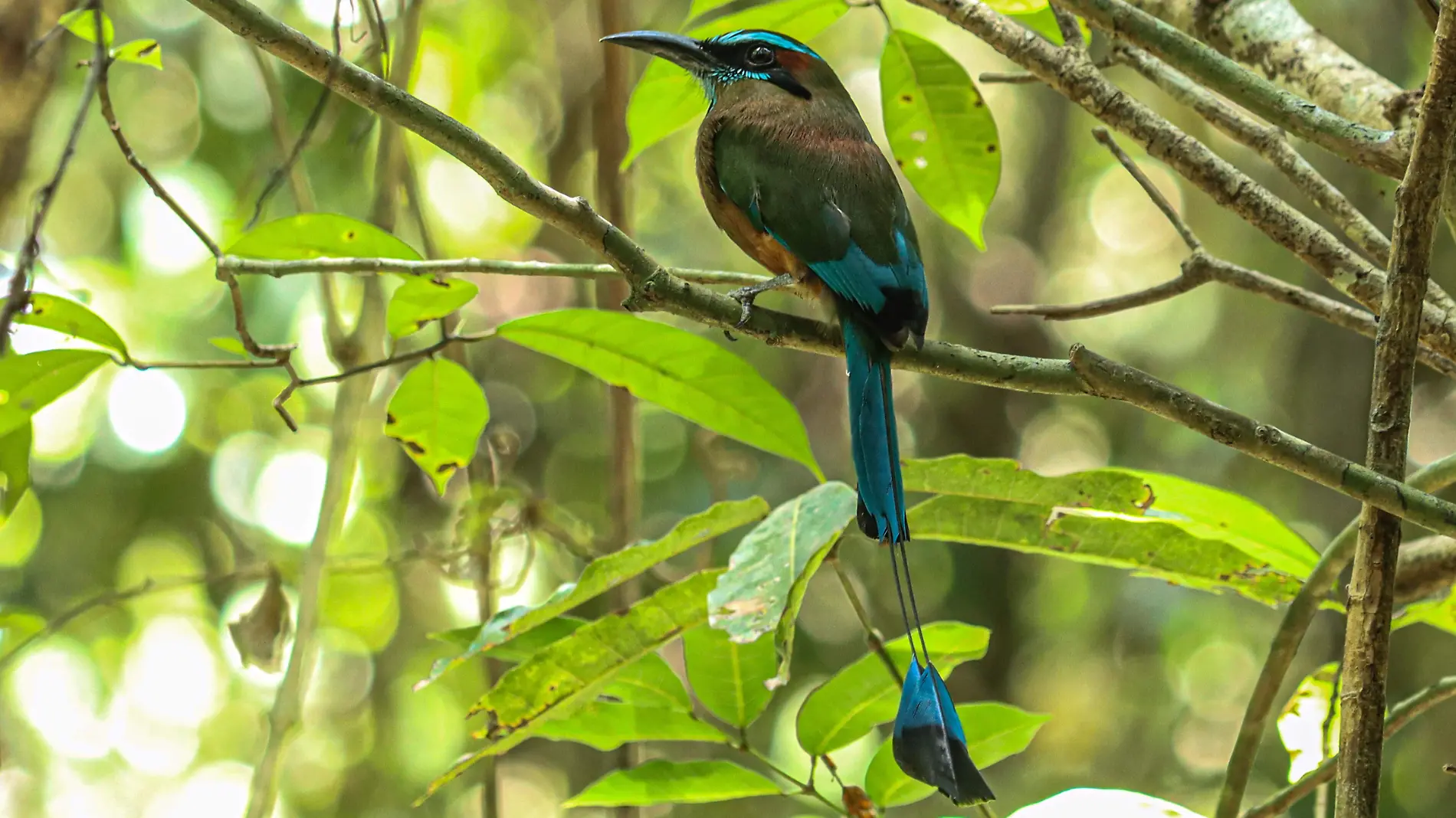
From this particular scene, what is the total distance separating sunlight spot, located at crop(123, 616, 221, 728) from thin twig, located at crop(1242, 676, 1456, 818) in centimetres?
473

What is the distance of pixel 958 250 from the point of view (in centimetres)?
474

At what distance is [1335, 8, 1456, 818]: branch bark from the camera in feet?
3.33

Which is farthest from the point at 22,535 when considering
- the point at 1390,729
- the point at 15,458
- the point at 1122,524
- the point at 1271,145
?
the point at 1390,729

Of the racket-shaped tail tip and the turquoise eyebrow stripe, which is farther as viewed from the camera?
the turquoise eyebrow stripe

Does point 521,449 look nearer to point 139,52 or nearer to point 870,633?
point 139,52

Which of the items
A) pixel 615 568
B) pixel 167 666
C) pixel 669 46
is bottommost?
pixel 615 568

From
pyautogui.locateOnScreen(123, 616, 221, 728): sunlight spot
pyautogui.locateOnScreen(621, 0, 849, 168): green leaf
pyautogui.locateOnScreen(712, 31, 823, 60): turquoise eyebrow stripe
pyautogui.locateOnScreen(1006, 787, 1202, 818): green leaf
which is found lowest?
pyautogui.locateOnScreen(1006, 787, 1202, 818): green leaf

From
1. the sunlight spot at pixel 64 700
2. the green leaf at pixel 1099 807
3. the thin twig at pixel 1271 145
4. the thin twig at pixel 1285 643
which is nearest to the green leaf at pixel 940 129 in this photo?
the thin twig at pixel 1271 145

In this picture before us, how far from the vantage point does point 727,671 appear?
4.77 ft

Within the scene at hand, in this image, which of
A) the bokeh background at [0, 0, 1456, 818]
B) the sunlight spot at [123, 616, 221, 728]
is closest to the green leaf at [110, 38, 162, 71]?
the bokeh background at [0, 0, 1456, 818]

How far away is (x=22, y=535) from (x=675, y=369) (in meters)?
3.70

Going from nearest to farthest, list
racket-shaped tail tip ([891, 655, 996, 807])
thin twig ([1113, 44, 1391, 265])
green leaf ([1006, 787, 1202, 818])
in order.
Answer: green leaf ([1006, 787, 1202, 818])
racket-shaped tail tip ([891, 655, 996, 807])
thin twig ([1113, 44, 1391, 265])

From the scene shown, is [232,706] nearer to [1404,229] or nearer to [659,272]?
[659,272]

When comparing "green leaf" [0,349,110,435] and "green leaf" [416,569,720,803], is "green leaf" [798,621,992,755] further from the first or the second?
"green leaf" [0,349,110,435]
